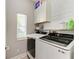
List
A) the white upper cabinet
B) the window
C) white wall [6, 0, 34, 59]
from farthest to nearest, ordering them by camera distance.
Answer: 1. the window
2. white wall [6, 0, 34, 59]
3. the white upper cabinet

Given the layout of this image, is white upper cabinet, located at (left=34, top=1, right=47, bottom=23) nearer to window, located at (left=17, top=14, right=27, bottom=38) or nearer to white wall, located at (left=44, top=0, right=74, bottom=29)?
white wall, located at (left=44, top=0, right=74, bottom=29)

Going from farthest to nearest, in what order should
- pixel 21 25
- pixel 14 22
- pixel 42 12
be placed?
pixel 21 25, pixel 14 22, pixel 42 12

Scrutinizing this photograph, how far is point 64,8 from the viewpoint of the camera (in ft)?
7.75

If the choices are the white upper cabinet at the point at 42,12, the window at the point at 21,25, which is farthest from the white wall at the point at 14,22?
the white upper cabinet at the point at 42,12

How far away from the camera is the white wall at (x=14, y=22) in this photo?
13.9 ft

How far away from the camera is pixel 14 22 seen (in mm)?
4512

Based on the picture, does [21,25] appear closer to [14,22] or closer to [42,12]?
[14,22]

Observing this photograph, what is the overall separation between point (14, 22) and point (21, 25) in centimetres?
48

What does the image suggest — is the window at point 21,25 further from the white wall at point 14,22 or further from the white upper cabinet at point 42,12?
the white upper cabinet at point 42,12

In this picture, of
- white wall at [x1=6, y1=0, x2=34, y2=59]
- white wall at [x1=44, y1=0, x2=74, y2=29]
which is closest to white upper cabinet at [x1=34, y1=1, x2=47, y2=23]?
white wall at [x1=44, y1=0, x2=74, y2=29]

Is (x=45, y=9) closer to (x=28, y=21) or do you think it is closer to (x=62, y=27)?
(x=62, y=27)

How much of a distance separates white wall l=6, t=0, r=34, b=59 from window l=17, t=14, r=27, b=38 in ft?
0.59

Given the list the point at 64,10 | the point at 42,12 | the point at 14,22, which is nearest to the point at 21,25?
the point at 14,22

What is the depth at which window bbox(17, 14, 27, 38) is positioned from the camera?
4754 millimetres
